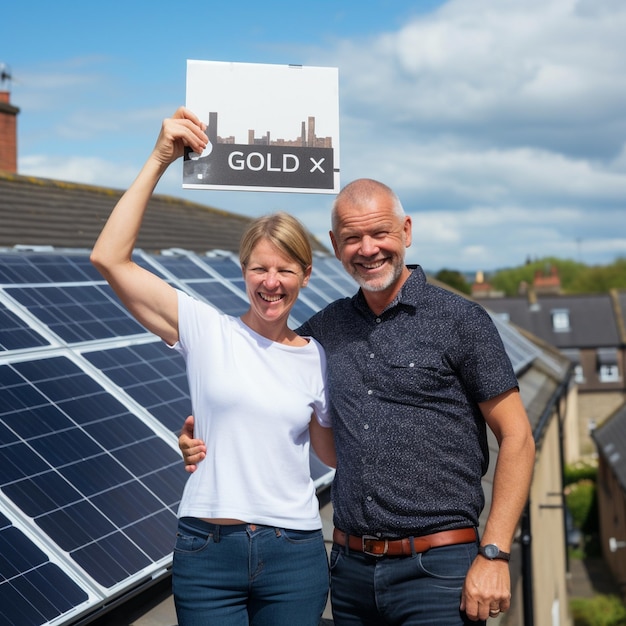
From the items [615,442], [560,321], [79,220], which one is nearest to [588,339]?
[560,321]

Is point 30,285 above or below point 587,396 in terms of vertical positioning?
above

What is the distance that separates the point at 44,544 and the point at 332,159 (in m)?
1.96

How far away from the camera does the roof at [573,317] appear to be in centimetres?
5566

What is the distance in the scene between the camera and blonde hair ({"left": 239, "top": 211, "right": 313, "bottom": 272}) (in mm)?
3088

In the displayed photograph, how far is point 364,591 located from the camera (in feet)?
10.6

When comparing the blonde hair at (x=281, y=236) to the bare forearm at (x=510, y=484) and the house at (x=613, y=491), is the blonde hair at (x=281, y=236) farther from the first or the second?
the house at (x=613, y=491)

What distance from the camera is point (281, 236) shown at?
10.1 feet

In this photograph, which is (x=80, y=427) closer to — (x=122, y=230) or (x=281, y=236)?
(x=122, y=230)

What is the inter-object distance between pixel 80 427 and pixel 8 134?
15.4 metres

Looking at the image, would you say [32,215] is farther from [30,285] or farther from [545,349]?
[545,349]

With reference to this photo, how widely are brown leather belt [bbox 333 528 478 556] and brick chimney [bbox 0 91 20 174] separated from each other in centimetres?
1676

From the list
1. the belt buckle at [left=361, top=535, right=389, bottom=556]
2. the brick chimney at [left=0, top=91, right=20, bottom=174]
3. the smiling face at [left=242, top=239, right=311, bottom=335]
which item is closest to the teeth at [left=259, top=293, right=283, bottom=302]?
the smiling face at [left=242, top=239, right=311, bottom=335]

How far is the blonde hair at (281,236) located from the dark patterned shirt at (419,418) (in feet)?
1.52

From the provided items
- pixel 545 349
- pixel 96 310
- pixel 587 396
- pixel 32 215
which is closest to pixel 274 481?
pixel 96 310
